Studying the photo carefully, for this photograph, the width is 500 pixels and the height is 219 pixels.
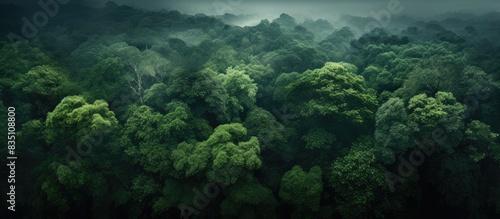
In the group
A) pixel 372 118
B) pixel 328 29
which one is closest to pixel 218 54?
pixel 372 118

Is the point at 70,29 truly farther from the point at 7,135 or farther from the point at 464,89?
the point at 464,89

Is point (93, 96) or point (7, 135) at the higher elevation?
point (93, 96)

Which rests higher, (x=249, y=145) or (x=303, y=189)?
(x=249, y=145)

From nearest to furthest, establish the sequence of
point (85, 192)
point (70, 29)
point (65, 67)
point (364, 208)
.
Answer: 1. point (364, 208)
2. point (85, 192)
3. point (65, 67)
4. point (70, 29)

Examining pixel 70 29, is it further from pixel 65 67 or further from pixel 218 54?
pixel 218 54

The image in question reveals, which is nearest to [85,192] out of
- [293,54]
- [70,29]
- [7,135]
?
[7,135]

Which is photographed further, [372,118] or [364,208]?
[372,118]

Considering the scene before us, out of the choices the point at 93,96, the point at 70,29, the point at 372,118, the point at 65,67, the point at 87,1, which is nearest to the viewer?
the point at 372,118

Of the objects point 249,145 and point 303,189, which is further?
point 249,145

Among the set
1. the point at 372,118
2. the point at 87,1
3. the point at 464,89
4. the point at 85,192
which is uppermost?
the point at 87,1
